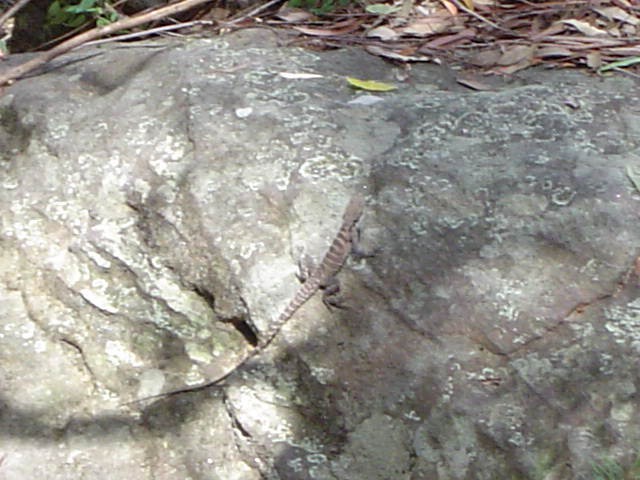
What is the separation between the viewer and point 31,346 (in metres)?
3.65

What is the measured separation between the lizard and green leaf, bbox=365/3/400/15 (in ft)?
5.30

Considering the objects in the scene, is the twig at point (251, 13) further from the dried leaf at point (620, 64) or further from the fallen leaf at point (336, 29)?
the dried leaf at point (620, 64)

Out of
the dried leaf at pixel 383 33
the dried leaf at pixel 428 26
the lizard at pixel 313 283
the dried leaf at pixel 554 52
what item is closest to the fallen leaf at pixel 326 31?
the dried leaf at pixel 383 33

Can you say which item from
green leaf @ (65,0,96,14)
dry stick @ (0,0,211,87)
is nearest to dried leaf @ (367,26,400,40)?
dry stick @ (0,0,211,87)

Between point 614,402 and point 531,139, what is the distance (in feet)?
3.53

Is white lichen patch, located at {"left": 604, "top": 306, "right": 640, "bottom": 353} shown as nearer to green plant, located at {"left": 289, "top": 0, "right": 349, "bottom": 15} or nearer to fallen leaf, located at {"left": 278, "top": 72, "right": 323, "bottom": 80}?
fallen leaf, located at {"left": 278, "top": 72, "right": 323, "bottom": 80}

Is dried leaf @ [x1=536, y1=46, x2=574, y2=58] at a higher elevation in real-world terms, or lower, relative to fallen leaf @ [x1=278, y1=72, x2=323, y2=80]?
lower

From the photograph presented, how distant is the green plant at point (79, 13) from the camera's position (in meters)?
5.35

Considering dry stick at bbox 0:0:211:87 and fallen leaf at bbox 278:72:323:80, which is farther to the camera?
dry stick at bbox 0:0:211:87

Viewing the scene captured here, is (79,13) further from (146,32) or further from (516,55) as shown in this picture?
(516,55)

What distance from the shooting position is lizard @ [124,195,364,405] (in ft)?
11.1

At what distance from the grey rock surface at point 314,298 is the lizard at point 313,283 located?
0.03 metres

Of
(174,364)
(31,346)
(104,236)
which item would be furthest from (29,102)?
(174,364)

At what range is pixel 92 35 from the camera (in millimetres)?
4750
